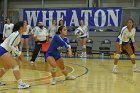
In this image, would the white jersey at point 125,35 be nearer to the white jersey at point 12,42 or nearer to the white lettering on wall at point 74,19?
the white jersey at point 12,42

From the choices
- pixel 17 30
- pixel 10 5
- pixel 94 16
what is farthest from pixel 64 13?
pixel 17 30

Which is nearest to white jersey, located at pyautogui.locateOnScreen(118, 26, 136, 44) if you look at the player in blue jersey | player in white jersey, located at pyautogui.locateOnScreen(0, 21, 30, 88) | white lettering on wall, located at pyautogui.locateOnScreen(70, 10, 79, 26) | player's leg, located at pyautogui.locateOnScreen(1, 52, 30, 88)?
the player in blue jersey

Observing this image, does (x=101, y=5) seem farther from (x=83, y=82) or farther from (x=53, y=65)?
(x=53, y=65)

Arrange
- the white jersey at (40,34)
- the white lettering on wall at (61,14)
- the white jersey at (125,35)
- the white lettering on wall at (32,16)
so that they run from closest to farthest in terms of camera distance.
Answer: the white jersey at (125,35) → the white jersey at (40,34) → the white lettering on wall at (61,14) → the white lettering on wall at (32,16)

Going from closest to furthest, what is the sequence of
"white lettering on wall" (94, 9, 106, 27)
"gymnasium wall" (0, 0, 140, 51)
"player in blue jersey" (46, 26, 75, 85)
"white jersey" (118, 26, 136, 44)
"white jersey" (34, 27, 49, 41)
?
"player in blue jersey" (46, 26, 75, 85), "white jersey" (118, 26, 136, 44), "white jersey" (34, 27, 49, 41), "white lettering on wall" (94, 9, 106, 27), "gymnasium wall" (0, 0, 140, 51)

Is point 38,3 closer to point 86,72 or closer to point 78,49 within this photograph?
point 78,49

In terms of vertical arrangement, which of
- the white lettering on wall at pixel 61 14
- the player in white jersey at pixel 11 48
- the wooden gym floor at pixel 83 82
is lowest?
the wooden gym floor at pixel 83 82

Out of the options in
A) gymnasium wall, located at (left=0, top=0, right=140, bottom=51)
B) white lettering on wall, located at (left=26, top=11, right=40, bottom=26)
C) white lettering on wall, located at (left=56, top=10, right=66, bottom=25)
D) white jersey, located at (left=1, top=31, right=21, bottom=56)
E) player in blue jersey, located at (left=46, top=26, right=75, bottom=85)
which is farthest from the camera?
white lettering on wall, located at (left=26, top=11, right=40, bottom=26)

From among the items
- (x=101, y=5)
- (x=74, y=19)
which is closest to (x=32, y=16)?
(x=74, y=19)

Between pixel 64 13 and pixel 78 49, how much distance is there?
8.21 ft

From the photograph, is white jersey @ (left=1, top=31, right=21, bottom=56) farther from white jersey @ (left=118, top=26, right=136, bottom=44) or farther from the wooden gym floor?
white jersey @ (left=118, top=26, right=136, bottom=44)

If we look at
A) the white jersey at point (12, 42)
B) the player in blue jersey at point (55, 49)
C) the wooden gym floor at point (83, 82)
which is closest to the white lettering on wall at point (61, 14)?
the wooden gym floor at point (83, 82)

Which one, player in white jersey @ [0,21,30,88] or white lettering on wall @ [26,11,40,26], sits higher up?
white lettering on wall @ [26,11,40,26]

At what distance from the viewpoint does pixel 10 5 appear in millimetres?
26219
